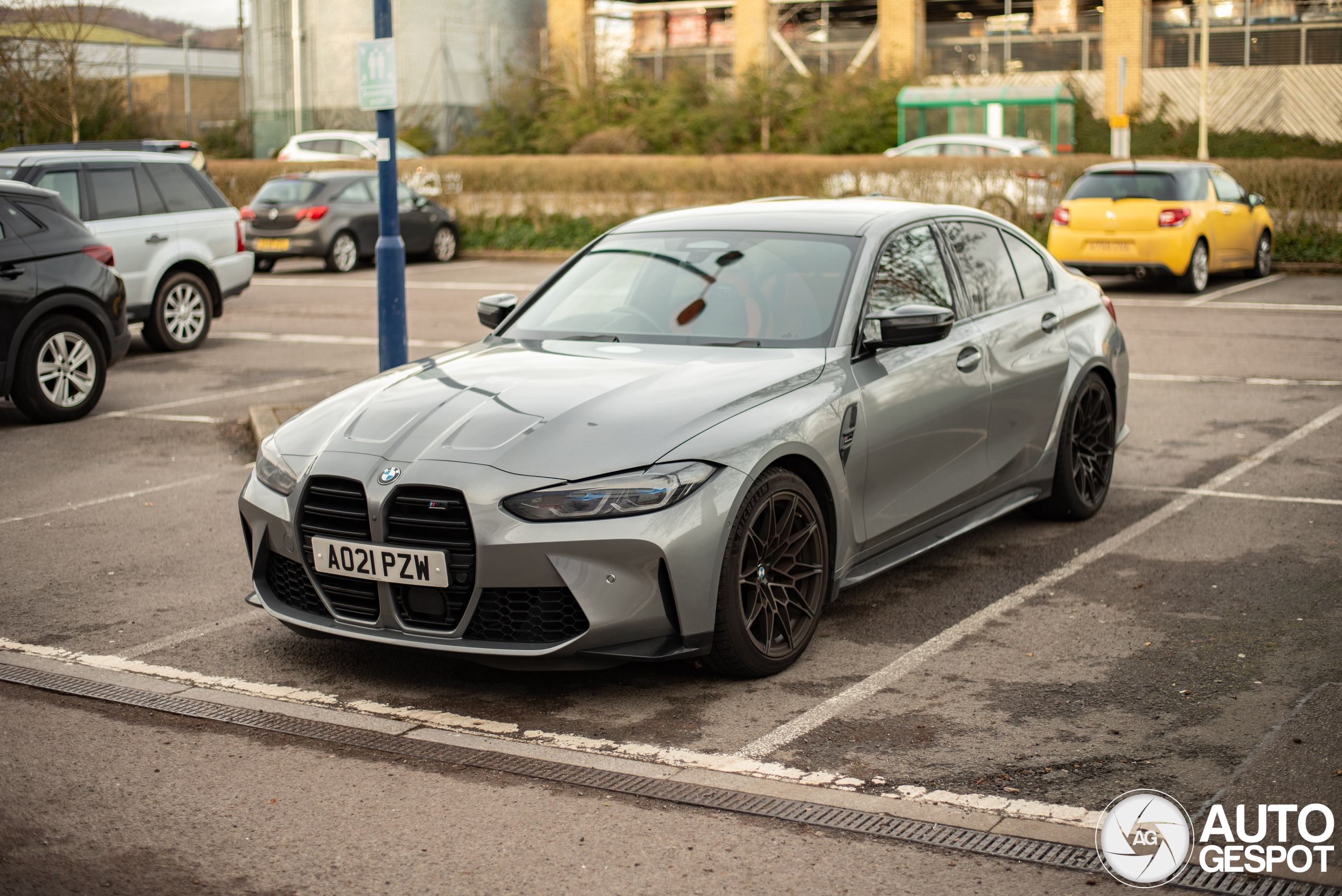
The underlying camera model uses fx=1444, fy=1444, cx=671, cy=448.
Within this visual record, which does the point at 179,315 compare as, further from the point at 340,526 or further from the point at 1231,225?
the point at 1231,225

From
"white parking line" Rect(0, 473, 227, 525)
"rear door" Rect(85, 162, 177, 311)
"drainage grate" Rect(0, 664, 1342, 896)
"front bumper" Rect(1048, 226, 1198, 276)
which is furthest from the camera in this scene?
"front bumper" Rect(1048, 226, 1198, 276)

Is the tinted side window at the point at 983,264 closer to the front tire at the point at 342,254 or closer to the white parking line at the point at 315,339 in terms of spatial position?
the white parking line at the point at 315,339

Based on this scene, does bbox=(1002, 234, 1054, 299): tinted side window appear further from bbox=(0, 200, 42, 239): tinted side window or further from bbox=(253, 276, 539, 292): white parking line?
bbox=(253, 276, 539, 292): white parking line

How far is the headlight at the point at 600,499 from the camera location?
4.47 meters

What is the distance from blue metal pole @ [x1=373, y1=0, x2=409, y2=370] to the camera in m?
9.68

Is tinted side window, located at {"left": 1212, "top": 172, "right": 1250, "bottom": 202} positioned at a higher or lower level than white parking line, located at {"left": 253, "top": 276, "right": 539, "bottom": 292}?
higher

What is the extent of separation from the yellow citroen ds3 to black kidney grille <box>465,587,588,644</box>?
14404 mm

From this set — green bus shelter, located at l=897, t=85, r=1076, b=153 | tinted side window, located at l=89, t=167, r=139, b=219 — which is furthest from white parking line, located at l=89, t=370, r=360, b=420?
green bus shelter, located at l=897, t=85, r=1076, b=153

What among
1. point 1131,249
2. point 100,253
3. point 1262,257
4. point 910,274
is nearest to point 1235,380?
point 1131,249

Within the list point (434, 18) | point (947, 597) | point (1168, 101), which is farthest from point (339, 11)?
point (947, 597)

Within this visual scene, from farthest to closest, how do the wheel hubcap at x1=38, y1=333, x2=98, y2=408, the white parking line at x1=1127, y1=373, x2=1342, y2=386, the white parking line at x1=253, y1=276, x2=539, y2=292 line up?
the white parking line at x1=253, y1=276, x2=539, y2=292 → the white parking line at x1=1127, y1=373, x2=1342, y2=386 → the wheel hubcap at x1=38, y1=333, x2=98, y2=408

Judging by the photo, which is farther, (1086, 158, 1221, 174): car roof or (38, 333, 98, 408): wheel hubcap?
(1086, 158, 1221, 174): car roof

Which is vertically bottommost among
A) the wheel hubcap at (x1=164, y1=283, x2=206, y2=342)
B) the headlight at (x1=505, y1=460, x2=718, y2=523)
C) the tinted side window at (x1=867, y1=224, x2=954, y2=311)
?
the headlight at (x1=505, y1=460, x2=718, y2=523)

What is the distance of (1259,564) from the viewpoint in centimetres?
634
